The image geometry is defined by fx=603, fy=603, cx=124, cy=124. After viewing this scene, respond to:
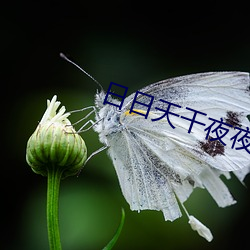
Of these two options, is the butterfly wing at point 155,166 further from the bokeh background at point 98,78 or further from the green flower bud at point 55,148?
the bokeh background at point 98,78

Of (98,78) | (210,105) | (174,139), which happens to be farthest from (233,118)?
(98,78)

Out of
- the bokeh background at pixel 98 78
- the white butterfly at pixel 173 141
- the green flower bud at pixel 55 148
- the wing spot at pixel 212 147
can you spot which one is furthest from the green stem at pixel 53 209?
the bokeh background at pixel 98 78

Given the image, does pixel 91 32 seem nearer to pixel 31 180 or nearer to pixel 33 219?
pixel 31 180

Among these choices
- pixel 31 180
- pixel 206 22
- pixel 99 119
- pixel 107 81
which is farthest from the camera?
pixel 206 22

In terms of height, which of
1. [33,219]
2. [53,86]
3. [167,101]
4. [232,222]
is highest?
[167,101]

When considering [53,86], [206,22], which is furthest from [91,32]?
[206,22]
